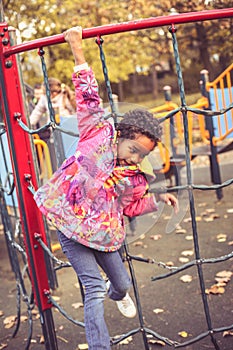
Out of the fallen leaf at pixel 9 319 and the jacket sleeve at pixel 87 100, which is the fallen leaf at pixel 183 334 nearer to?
the fallen leaf at pixel 9 319

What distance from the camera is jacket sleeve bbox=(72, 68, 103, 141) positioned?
2531mm

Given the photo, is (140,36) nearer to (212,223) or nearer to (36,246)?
(212,223)

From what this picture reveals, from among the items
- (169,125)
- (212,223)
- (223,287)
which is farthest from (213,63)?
(223,287)

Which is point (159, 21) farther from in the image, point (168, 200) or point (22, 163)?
point (22, 163)

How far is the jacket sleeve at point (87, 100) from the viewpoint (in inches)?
99.7

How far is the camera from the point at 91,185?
2.55 meters

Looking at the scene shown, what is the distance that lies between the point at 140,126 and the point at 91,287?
0.73 meters

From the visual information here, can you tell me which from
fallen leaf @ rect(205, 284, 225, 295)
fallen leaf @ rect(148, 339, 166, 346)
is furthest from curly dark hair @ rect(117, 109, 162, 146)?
fallen leaf @ rect(205, 284, 225, 295)

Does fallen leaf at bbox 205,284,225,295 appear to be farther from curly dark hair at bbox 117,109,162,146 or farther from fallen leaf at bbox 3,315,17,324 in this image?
curly dark hair at bbox 117,109,162,146

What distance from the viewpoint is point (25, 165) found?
3.12 m

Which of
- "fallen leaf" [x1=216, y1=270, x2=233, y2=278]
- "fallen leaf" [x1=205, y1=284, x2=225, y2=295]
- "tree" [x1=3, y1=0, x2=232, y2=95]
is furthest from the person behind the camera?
"tree" [x1=3, y1=0, x2=232, y2=95]

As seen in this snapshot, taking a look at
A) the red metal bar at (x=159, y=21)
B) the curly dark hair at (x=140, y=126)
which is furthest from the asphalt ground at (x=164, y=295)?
the red metal bar at (x=159, y=21)

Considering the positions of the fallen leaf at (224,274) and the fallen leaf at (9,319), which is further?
the fallen leaf at (224,274)

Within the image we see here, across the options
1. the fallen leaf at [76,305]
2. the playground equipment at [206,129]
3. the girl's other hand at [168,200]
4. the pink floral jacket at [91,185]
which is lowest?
the fallen leaf at [76,305]
